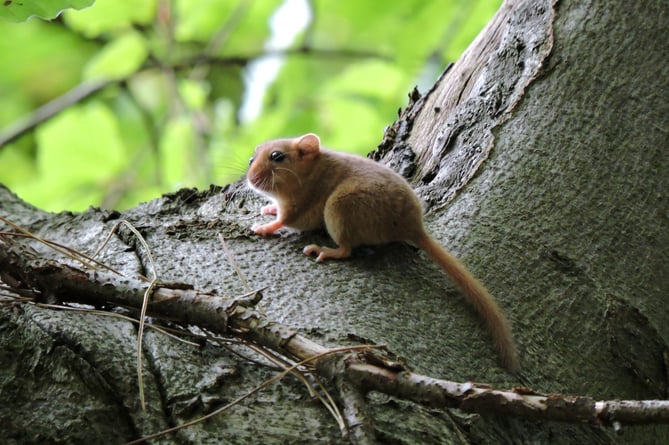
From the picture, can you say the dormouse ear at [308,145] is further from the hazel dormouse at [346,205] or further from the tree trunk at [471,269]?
the tree trunk at [471,269]

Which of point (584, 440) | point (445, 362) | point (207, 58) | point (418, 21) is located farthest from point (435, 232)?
point (207, 58)

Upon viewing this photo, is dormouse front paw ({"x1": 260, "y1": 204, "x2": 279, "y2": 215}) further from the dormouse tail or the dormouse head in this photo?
the dormouse tail

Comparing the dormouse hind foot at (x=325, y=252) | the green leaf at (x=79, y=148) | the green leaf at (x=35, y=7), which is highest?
the green leaf at (x=79, y=148)

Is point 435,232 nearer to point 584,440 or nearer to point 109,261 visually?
point 584,440

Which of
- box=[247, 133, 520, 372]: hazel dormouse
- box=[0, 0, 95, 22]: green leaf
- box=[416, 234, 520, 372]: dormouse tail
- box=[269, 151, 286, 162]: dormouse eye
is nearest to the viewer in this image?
box=[0, 0, 95, 22]: green leaf

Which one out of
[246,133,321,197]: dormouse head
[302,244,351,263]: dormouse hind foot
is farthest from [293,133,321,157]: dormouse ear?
[302,244,351,263]: dormouse hind foot

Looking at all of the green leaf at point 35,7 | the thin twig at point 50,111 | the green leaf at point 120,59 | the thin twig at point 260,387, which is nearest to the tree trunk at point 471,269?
the thin twig at point 260,387

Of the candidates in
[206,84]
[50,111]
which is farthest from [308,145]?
[206,84]
